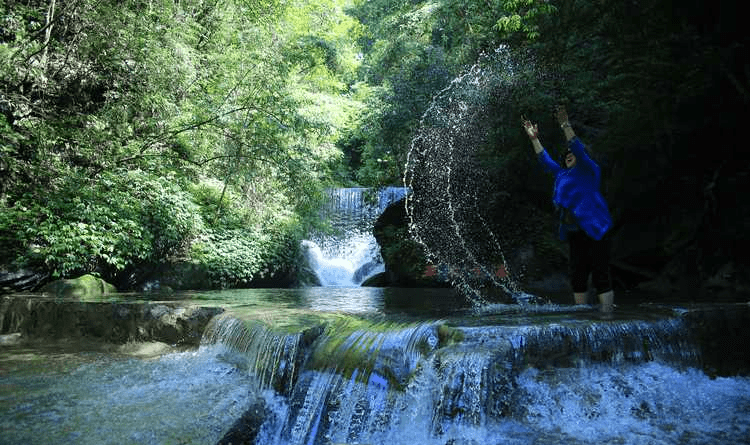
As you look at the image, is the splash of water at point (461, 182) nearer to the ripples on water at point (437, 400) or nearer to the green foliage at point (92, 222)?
the green foliage at point (92, 222)

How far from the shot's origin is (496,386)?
3680 mm

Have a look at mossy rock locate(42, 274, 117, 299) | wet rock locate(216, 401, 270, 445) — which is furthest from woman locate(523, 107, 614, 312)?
mossy rock locate(42, 274, 117, 299)

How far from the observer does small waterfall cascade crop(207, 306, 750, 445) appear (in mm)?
3555

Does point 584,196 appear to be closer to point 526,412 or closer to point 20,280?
point 526,412

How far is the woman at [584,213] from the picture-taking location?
186 inches

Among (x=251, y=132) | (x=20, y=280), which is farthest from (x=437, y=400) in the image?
(x=251, y=132)

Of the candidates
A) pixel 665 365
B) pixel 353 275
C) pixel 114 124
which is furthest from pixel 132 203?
pixel 665 365

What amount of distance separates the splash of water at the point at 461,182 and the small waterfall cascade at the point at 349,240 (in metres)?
2.04

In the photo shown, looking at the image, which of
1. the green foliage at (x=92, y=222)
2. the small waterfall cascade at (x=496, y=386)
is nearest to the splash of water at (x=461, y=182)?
the green foliage at (x=92, y=222)

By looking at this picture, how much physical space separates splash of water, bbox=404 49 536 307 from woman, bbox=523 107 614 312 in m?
5.84

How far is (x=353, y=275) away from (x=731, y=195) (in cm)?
1000

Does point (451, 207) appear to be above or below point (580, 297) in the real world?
above

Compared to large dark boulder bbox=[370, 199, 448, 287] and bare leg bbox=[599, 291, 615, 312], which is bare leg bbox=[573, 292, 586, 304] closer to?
bare leg bbox=[599, 291, 615, 312]

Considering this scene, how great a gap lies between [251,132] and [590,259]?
26.0 feet
